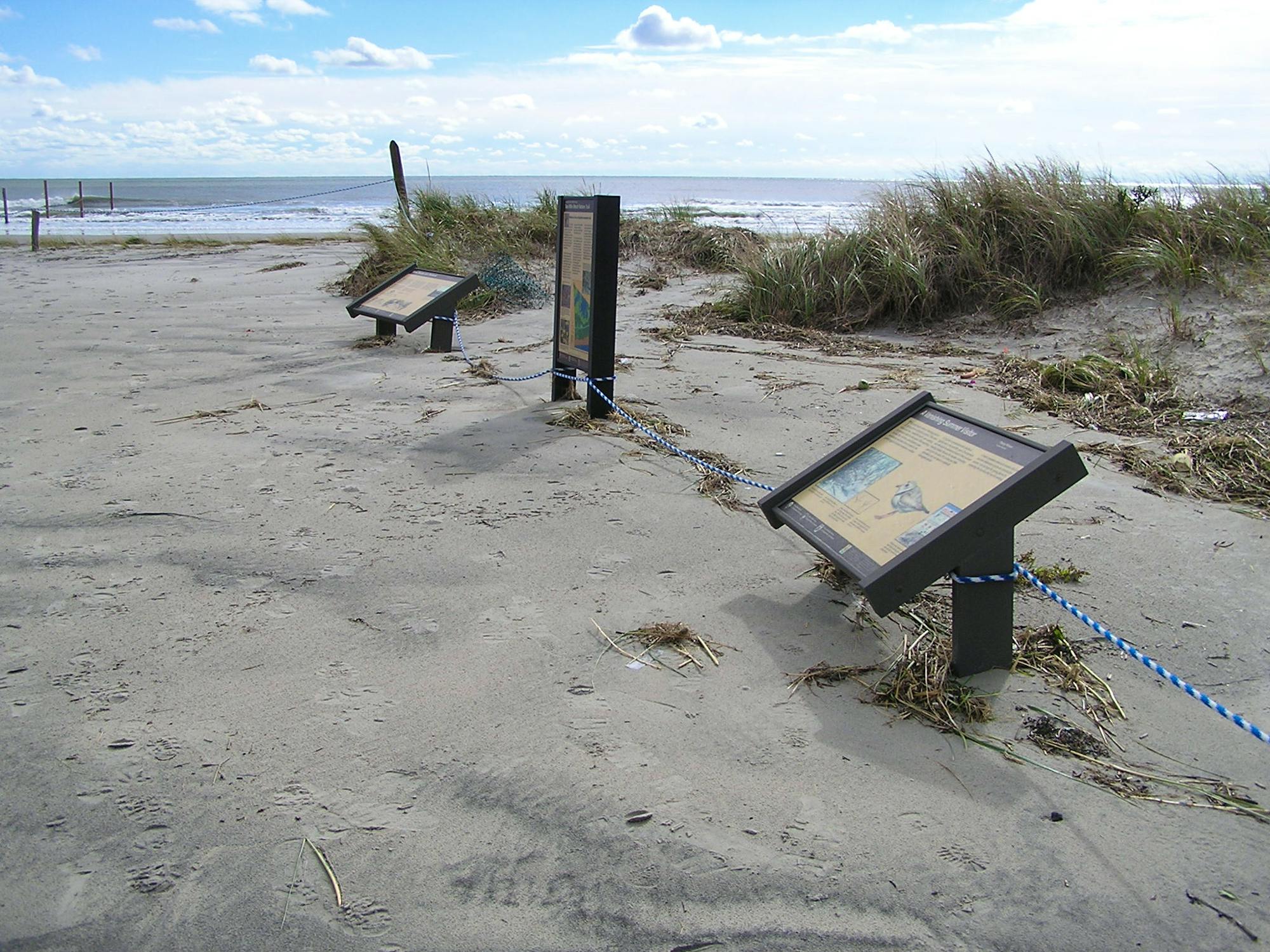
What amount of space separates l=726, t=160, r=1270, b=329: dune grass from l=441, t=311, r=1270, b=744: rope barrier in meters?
3.03

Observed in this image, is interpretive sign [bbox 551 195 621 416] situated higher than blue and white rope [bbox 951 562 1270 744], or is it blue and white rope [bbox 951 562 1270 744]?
interpretive sign [bbox 551 195 621 416]

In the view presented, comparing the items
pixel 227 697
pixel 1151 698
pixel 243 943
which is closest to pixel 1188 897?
pixel 1151 698

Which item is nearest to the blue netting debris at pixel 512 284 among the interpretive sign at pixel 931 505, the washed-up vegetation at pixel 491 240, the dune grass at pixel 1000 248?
the washed-up vegetation at pixel 491 240

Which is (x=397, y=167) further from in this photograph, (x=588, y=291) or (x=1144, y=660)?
(x=1144, y=660)

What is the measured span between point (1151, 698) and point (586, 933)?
1.91 m

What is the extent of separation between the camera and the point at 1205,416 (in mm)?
5637

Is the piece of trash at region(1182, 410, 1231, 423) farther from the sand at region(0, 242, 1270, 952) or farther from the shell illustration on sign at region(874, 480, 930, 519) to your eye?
the shell illustration on sign at region(874, 480, 930, 519)

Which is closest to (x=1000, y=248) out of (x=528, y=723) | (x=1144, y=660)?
(x=1144, y=660)

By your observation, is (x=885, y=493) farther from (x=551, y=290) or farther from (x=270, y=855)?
(x=551, y=290)

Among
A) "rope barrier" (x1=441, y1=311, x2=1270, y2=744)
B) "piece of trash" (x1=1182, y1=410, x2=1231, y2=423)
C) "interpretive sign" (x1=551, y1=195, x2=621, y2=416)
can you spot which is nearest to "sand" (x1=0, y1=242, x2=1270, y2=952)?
"rope barrier" (x1=441, y1=311, x2=1270, y2=744)

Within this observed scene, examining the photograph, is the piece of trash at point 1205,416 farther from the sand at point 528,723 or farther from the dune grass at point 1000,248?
the dune grass at point 1000,248

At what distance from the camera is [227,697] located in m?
2.74

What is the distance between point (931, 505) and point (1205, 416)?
373 centimetres

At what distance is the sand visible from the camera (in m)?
2.01
